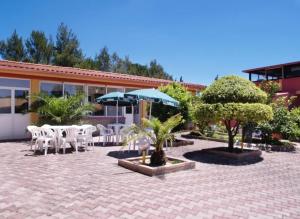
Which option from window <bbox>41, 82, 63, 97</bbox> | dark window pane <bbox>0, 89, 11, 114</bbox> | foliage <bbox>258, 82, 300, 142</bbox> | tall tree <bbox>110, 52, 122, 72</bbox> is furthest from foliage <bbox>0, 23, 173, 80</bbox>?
foliage <bbox>258, 82, 300, 142</bbox>

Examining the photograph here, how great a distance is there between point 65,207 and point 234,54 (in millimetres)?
26939

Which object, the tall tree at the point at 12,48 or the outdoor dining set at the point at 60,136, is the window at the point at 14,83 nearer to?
the outdoor dining set at the point at 60,136

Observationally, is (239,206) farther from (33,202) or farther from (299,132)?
(299,132)

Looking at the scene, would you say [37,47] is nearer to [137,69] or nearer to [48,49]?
[48,49]

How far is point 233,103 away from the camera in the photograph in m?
10.8

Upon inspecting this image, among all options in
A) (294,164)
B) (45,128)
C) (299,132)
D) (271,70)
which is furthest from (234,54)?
(45,128)

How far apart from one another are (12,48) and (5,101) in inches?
969

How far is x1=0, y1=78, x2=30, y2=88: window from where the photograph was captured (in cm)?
1464

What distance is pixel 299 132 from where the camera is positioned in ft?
49.0

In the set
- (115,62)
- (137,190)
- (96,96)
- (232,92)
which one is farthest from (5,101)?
(115,62)

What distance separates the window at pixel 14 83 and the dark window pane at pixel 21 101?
0.32 meters

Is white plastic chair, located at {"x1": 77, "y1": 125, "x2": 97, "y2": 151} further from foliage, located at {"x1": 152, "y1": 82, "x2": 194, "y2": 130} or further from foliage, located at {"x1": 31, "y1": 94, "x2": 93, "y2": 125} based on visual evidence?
foliage, located at {"x1": 152, "y1": 82, "x2": 194, "y2": 130}

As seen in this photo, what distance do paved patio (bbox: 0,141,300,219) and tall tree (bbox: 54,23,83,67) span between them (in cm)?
2898

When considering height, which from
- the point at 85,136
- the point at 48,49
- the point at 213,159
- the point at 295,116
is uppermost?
the point at 48,49
